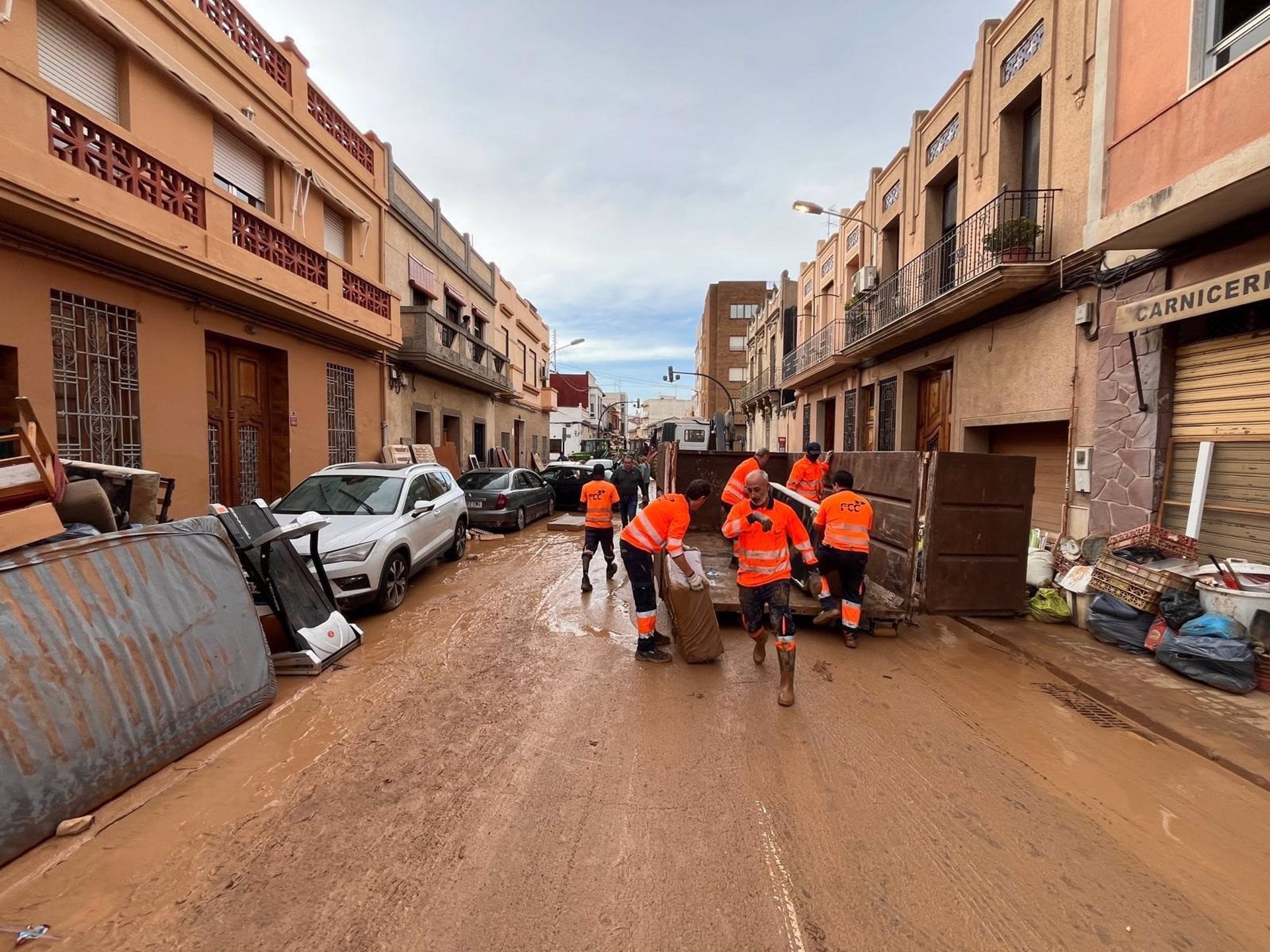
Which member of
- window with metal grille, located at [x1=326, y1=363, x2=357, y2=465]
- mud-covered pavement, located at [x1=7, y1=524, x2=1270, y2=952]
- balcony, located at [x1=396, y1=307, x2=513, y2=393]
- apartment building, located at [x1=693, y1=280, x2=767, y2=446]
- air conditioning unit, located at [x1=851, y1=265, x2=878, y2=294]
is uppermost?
apartment building, located at [x1=693, y1=280, x2=767, y2=446]

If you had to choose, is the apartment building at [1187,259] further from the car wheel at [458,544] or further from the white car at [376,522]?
the car wheel at [458,544]

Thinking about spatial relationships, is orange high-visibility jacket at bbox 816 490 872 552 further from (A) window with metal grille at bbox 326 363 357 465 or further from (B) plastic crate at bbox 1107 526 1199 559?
(A) window with metal grille at bbox 326 363 357 465

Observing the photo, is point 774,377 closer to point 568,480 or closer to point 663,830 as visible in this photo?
point 568,480

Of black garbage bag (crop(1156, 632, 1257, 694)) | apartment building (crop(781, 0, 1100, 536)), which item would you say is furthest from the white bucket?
apartment building (crop(781, 0, 1100, 536))

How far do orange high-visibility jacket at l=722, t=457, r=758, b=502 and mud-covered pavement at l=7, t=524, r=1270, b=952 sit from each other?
2.23 meters

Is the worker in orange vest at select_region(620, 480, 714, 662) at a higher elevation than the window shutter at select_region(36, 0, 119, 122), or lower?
lower

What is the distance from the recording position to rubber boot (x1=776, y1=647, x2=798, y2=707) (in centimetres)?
405

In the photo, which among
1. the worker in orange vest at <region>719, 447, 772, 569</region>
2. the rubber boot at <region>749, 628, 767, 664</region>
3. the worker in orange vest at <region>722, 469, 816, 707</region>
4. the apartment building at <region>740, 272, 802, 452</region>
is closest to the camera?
the worker in orange vest at <region>722, 469, 816, 707</region>

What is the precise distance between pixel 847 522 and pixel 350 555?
16.5ft

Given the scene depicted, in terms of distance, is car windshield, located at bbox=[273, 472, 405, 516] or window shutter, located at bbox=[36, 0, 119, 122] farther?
car windshield, located at bbox=[273, 472, 405, 516]

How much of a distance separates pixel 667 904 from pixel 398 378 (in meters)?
14.0

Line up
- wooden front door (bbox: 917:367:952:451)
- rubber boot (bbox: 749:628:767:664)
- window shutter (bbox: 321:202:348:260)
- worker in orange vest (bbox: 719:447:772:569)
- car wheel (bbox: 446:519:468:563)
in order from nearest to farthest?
rubber boot (bbox: 749:628:767:664)
worker in orange vest (bbox: 719:447:772:569)
car wheel (bbox: 446:519:468:563)
wooden front door (bbox: 917:367:952:451)
window shutter (bbox: 321:202:348:260)

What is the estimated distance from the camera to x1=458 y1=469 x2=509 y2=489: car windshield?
1241cm

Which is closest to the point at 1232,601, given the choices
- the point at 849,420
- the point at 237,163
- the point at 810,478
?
the point at 810,478
